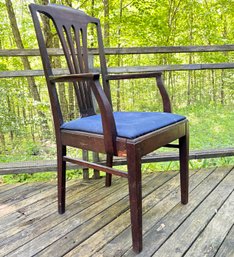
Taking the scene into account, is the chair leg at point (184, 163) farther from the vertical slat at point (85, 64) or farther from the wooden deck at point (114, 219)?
the vertical slat at point (85, 64)

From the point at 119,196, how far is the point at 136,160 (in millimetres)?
698

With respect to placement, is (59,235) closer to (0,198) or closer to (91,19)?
(0,198)

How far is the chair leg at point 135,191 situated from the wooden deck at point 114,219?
3.0 inches

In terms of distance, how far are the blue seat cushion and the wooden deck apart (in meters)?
0.52

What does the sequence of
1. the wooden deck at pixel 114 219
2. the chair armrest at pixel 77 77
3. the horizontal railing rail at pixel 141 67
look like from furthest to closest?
the horizontal railing rail at pixel 141 67 → the wooden deck at pixel 114 219 → the chair armrest at pixel 77 77

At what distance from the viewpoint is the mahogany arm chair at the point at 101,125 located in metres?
1.04

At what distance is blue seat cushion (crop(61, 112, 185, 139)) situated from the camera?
1060 millimetres

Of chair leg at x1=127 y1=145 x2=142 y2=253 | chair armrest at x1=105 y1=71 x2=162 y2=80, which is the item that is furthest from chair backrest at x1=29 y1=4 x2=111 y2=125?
chair leg at x1=127 y1=145 x2=142 y2=253

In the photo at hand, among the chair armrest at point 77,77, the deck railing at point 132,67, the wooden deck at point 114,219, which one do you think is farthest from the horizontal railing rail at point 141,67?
the wooden deck at point 114,219

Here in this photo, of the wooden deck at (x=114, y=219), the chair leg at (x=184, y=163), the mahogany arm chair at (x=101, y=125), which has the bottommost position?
the wooden deck at (x=114, y=219)

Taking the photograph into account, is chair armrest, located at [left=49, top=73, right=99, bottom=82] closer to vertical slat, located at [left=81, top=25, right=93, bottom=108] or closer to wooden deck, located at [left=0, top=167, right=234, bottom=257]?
vertical slat, located at [left=81, top=25, right=93, bottom=108]

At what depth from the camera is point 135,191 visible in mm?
1052

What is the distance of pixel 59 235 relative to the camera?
1.25 meters

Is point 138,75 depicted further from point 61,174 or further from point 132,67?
point 61,174
